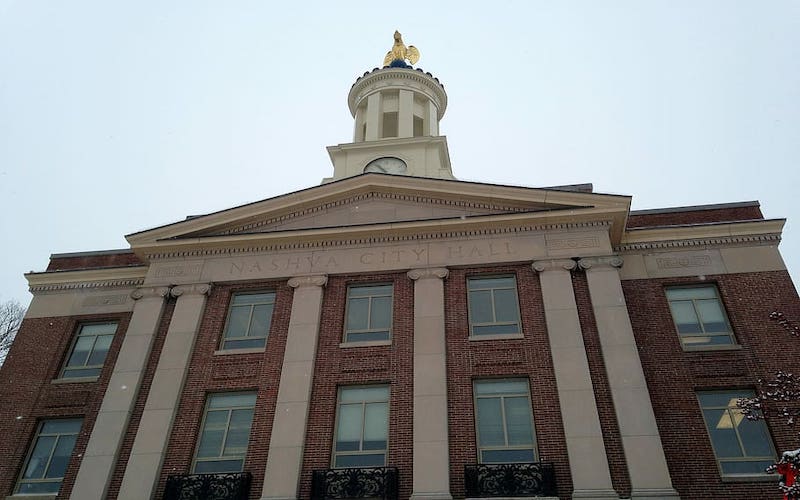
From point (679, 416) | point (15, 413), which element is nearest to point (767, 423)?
point (679, 416)

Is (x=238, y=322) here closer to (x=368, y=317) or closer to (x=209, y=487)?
(x=368, y=317)

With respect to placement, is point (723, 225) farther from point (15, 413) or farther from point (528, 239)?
point (15, 413)

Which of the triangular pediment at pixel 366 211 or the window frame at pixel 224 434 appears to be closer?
the window frame at pixel 224 434

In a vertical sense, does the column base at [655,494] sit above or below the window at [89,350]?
below

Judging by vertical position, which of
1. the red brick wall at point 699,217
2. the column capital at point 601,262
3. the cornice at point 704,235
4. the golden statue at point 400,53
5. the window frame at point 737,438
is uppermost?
the golden statue at point 400,53

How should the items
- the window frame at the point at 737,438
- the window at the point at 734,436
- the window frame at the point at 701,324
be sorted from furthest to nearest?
the window frame at the point at 701,324, the window at the point at 734,436, the window frame at the point at 737,438

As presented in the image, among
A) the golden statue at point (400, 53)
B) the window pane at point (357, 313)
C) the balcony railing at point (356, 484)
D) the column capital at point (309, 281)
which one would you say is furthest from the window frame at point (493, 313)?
the golden statue at point (400, 53)

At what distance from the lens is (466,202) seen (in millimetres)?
20328

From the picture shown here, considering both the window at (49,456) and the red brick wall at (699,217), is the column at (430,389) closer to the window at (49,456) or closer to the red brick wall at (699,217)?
the red brick wall at (699,217)

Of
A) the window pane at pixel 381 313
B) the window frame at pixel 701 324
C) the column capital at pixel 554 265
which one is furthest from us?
the window pane at pixel 381 313

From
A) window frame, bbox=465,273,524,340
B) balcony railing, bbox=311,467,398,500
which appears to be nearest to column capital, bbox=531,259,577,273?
window frame, bbox=465,273,524,340

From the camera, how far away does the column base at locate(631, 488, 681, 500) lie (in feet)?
46.2

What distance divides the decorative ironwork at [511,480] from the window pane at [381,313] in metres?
5.22

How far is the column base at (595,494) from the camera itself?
14.3 meters
